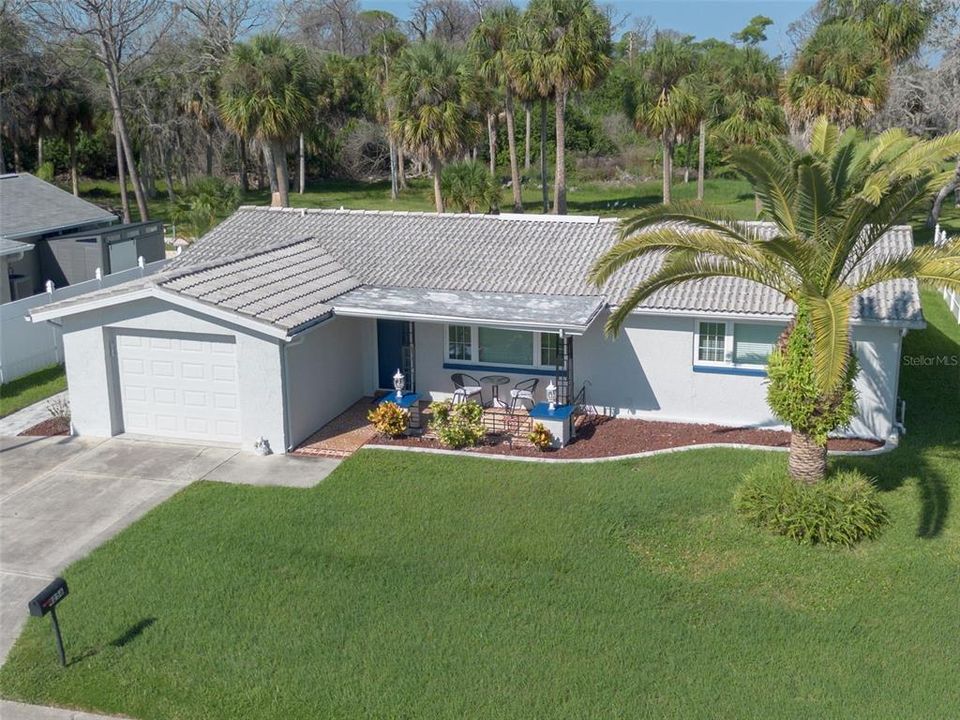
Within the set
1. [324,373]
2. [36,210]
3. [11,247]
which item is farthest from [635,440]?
[36,210]

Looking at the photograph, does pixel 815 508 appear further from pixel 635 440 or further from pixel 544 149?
pixel 544 149

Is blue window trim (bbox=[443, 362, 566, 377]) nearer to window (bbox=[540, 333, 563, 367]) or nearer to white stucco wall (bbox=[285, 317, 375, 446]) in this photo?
window (bbox=[540, 333, 563, 367])

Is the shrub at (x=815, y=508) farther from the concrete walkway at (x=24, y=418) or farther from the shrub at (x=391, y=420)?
the concrete walkway at (x=24, y=418)

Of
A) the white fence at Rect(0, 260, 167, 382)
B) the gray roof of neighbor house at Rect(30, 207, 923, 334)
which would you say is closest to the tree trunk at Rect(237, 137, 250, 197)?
the white fence at Rect(0, 260, 167, 382)

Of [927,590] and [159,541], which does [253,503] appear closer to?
[159,541]

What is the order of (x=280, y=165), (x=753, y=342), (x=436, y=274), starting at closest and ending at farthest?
1. (x=753, y=342)
2. (x=436, y=274)
3. (x=280, y=165)

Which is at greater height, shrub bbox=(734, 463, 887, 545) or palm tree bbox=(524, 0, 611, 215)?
palm tree bbox=(524, 0, 611, 215)

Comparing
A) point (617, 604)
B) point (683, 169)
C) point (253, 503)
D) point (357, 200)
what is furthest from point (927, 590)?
point (683, 169)
